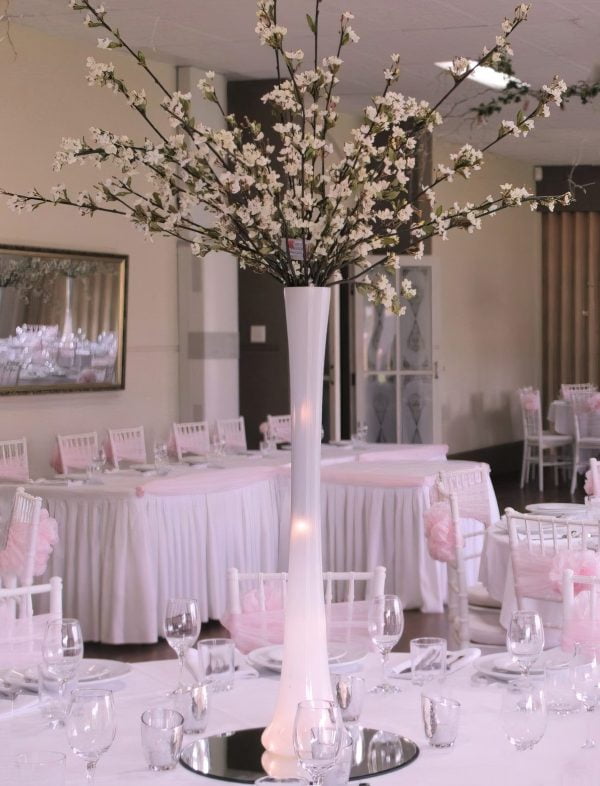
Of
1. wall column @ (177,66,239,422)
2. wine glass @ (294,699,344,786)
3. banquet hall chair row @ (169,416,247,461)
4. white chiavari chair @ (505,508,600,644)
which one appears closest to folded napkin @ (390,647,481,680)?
wine glass @ (294,699,344,786)

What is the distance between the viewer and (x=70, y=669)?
8.30 feet

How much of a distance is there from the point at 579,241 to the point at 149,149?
13980 millimetres

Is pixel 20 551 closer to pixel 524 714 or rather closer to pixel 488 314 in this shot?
pixel 524 714

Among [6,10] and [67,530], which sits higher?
[6,10]

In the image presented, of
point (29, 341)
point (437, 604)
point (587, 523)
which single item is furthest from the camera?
point (29, 341)

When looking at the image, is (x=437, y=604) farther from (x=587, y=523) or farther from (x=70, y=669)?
(x=70, y=669)

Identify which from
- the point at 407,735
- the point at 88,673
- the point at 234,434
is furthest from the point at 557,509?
the point at 234,434

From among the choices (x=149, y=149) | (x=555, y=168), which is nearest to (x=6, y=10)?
(x=149, y=149)

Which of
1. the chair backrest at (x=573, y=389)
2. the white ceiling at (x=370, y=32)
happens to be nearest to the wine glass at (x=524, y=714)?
the white ceiling at (x=370, y=32)

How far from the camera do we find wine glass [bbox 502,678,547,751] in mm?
2234

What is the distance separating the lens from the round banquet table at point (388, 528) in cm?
732

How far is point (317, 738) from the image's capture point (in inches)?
78.4

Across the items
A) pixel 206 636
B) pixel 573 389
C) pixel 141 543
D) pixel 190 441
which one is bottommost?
pixel 206 636

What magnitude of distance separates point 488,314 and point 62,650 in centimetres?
1259
